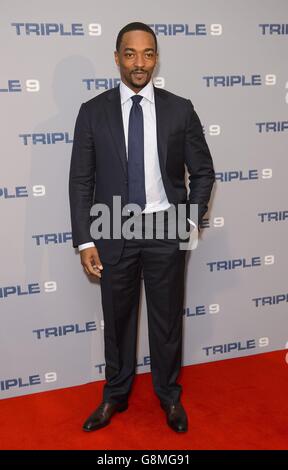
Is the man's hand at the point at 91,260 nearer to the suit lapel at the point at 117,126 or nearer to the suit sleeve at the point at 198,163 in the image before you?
the suit lapel at the point at 117,126

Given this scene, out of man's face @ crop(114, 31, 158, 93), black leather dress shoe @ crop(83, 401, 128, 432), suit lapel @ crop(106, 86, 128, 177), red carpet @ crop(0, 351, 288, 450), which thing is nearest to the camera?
man's face @ crop(114, 31, 158, 93)

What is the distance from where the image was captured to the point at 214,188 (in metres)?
2.92

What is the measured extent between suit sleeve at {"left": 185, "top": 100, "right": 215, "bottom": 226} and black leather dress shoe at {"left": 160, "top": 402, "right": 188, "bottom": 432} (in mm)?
956

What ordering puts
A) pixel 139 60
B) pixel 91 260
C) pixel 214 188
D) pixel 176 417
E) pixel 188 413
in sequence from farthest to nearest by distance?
pixel 214 188, pixel 188 413, pixel 176 417, pixel 91 260, pixel 139 60

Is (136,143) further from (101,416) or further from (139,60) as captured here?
(101,416)

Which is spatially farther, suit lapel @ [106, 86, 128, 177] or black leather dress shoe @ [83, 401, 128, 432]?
black leather dress shoe @ [83, 401, 128, 432]

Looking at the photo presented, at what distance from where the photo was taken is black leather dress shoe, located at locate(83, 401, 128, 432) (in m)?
2.49

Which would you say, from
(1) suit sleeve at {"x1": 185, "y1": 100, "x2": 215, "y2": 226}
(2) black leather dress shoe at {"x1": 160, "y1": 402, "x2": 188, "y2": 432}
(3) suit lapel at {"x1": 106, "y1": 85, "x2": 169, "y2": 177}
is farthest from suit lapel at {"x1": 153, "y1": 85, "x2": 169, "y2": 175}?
(2) black leather dress shoe at {"x1": 160, "y1": 402, "x2": 188, "y2": 432}

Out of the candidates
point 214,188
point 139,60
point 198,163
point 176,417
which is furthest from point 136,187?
point 176,417

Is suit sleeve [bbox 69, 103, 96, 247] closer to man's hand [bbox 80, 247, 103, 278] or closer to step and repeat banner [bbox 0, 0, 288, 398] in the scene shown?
man's hand [bbox 80, 247, 103, 278]

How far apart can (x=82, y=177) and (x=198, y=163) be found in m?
0.56

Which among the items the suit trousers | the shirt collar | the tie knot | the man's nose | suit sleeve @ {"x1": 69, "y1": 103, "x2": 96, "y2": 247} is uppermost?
the man's nose

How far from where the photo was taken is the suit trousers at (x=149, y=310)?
241 cm

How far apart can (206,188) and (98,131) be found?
1.93ft
